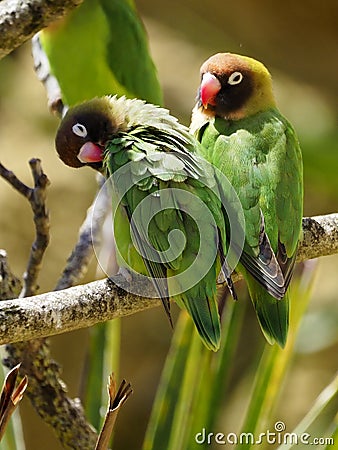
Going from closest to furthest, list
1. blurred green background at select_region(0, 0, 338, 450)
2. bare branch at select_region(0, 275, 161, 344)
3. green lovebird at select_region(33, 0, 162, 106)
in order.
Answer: bare branch at select_region(0, 275, 161, 344), green lovebird at select_region(33, 0, 162, 106), blurred green background at select_region(0, 0, 338, 450)

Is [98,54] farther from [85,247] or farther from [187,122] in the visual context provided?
[187,122]

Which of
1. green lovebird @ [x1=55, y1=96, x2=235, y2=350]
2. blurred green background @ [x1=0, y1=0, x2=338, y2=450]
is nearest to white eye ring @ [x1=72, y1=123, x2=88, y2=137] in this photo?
green lovebird @ [x1=55, y1=96, x2=235, y2=350]

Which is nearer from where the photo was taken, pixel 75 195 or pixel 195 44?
pixel 75 195

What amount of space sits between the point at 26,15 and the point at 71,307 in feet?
1.50

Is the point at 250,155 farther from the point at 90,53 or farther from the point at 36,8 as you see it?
the point at 90,53

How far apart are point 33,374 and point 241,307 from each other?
1.38 ft

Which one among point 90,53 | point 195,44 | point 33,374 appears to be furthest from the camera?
point 195,44

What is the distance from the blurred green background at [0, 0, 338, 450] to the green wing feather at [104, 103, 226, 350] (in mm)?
1497

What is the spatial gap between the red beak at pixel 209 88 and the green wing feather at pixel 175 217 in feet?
0.57

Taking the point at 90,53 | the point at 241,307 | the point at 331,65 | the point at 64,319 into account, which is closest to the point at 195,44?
the point at 331,65

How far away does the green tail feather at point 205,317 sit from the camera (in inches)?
36.9

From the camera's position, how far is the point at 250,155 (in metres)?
1.10

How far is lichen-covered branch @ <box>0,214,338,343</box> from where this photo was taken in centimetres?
84

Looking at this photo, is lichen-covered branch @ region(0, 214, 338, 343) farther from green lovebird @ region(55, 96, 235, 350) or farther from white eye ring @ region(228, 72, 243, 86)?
white eye ring @ region(228, 72, 243, 86)
